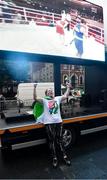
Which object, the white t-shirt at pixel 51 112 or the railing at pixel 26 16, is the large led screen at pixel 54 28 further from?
the white t-shirt at pixel 51 112

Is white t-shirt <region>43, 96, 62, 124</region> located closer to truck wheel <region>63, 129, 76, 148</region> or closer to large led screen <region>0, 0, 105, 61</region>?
truck wheel <region>63, 129, 76, 148</region>

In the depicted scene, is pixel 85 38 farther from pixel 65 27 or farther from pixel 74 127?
pixel 74 127

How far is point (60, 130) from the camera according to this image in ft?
14.3

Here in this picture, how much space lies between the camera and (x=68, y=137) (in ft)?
16.8

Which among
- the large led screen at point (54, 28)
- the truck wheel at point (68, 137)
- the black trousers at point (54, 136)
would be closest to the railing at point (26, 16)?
the large led screen at point (54, 28)

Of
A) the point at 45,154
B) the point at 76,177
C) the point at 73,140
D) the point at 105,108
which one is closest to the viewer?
the point at 76,177

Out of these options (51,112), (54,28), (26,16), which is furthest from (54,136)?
(26,16)

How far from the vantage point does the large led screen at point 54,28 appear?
3998 millimetres

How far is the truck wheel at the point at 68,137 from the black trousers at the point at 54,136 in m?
0.61

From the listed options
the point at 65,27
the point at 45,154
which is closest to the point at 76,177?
the point at 45,154

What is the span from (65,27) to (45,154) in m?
3.17

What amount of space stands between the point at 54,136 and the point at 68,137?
92 centimetres

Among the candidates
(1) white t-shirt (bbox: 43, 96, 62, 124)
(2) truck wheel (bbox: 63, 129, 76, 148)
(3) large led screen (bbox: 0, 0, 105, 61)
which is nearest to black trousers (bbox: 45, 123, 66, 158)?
(1) white t-shirt (bbox: 43, 96, 62, 124)

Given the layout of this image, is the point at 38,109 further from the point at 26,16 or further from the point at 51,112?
the point at 26,16
